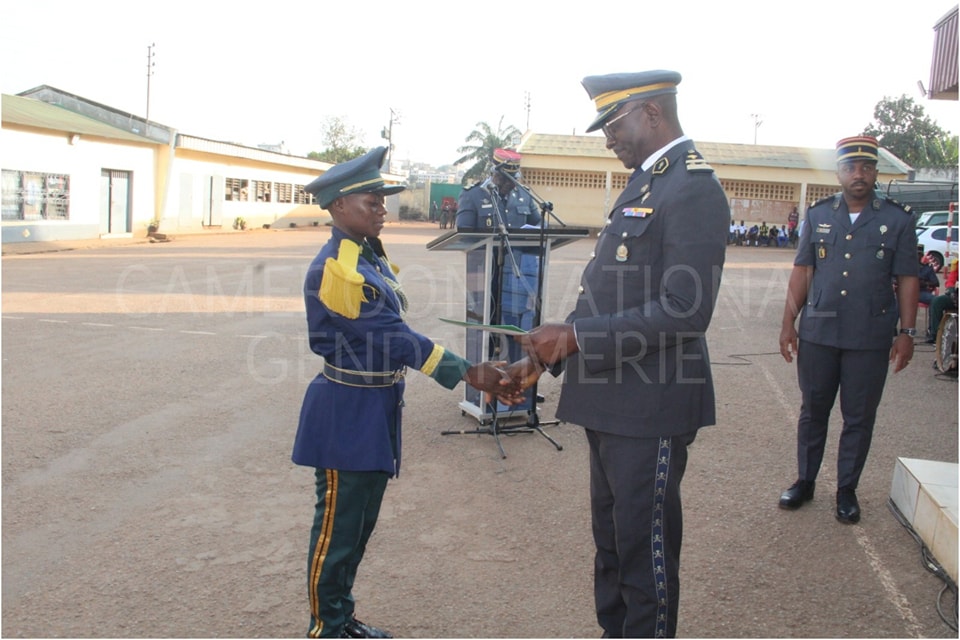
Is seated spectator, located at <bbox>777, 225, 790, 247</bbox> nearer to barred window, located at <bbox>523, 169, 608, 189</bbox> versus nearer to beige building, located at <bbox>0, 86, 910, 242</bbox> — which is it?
beige building, located at <bbox>0, 86, 910, 242</bbox>

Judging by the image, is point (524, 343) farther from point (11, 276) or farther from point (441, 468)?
point (11, 276)

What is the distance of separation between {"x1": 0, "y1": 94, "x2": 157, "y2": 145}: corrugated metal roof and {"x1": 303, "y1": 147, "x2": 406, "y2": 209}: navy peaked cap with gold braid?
21342 millimetres

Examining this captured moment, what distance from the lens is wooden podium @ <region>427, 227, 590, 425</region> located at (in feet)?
17.9

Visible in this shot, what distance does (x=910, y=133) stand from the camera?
55.6 m

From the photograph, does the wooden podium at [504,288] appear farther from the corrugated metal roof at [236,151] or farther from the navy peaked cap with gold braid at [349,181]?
the corrugated metal roof at [236,151]

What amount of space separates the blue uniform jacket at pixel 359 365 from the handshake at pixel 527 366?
10 cm

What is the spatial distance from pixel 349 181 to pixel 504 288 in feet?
9.39

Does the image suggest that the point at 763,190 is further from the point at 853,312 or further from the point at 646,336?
the point at 646,336

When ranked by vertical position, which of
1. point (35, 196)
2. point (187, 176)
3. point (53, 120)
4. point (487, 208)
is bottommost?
point (487, 208)

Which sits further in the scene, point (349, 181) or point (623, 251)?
point (349, 181)

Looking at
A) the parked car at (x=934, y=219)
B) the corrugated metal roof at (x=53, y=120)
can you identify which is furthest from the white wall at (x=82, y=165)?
the parked car at (x=934, y=219)

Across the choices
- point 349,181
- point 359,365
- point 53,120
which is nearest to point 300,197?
point 53,120

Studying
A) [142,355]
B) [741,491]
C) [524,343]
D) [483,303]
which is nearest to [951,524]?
[741,491]

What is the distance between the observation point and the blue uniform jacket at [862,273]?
4.13 metres
